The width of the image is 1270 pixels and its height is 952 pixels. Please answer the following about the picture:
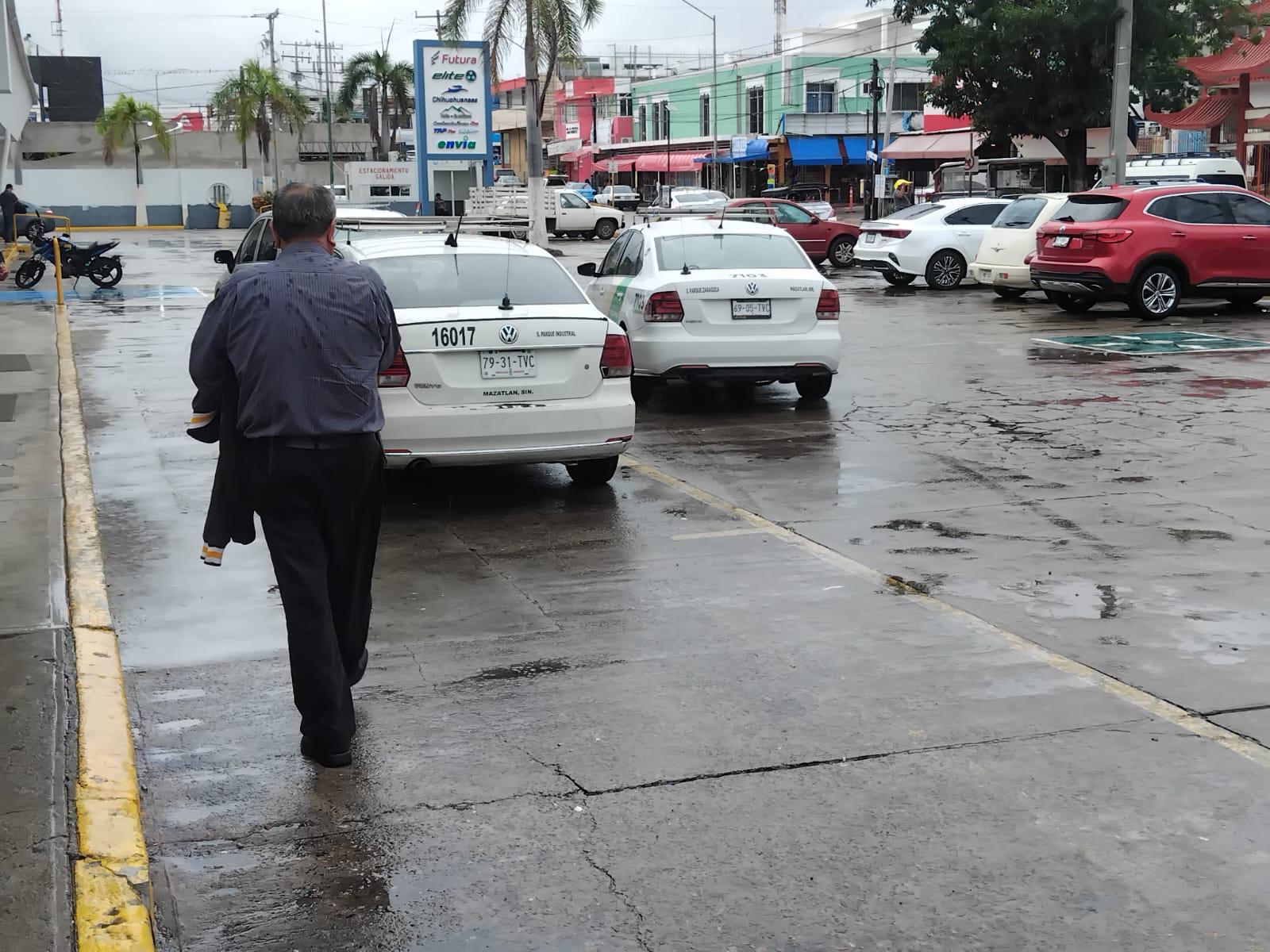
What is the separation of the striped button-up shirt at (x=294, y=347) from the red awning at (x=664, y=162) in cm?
7676

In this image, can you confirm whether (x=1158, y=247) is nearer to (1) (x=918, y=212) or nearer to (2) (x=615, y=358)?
(1) (x=918, y=212)

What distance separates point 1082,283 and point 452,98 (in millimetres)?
30196

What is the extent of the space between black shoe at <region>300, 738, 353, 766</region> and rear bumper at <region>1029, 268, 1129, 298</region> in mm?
16369

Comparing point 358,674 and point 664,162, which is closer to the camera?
point 358,674

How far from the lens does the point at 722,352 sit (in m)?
12.0

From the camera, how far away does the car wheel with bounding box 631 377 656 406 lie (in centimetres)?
1278

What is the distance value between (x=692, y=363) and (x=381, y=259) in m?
3.49

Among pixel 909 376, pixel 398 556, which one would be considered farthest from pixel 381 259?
pixel 909 376

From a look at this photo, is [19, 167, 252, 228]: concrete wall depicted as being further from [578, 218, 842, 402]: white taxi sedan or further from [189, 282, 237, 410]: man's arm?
[189, 282, 237, 410]: man's arm

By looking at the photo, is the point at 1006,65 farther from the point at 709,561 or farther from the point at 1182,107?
the point at 709,561

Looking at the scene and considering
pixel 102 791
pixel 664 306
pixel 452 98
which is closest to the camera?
pixel 102 791

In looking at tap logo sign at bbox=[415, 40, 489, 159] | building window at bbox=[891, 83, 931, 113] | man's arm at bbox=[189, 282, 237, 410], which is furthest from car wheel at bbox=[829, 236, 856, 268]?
building window at bbox=[891, 83, 931, 113]

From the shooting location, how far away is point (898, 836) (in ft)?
14.0

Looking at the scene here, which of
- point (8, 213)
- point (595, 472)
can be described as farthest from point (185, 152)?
point (595, 472)
